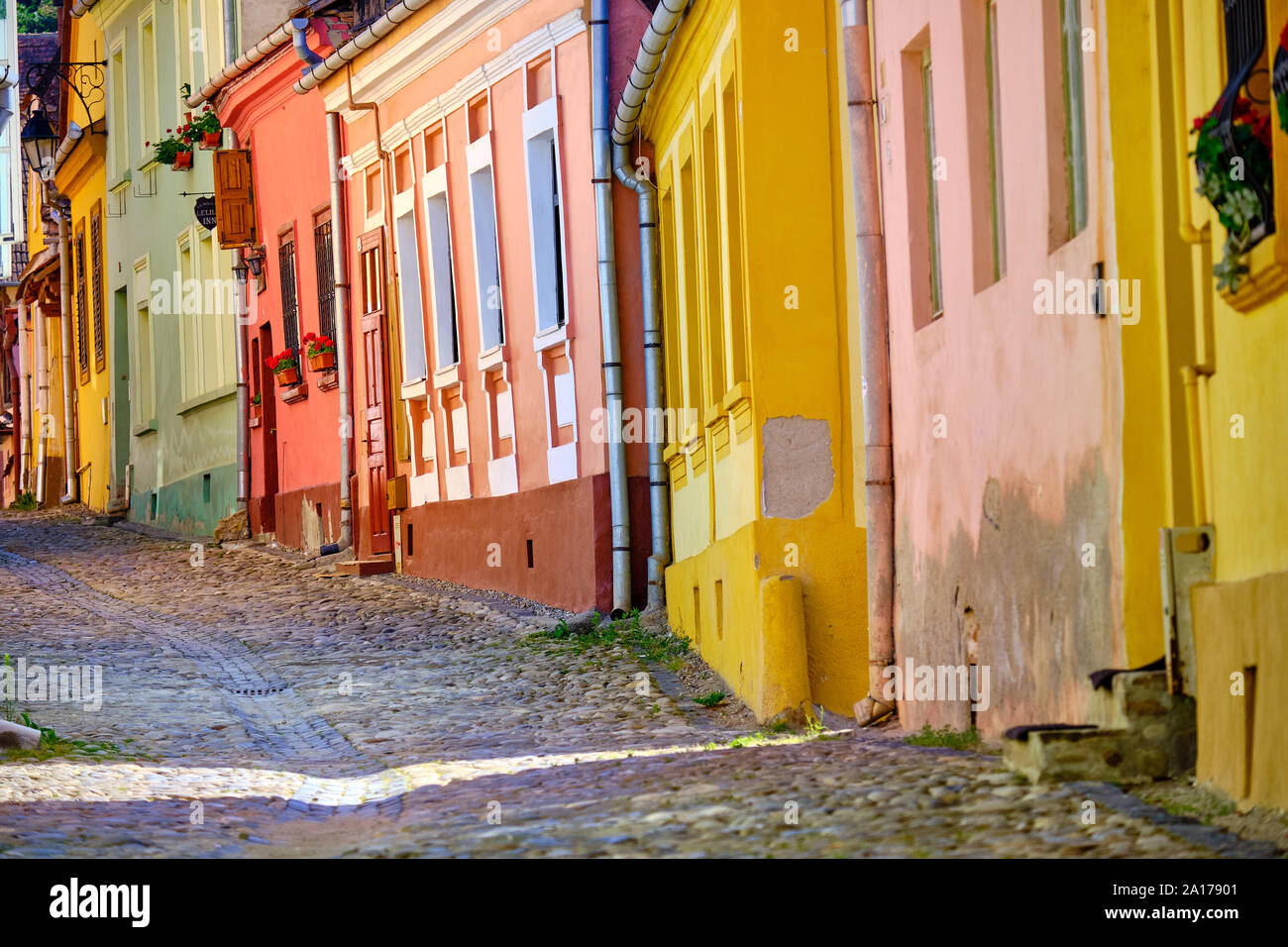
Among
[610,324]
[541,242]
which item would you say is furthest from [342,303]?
[610,324]

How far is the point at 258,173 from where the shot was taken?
2289cm

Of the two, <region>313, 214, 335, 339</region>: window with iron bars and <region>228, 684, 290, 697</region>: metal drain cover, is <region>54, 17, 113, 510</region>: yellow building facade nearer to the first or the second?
Result: <region>313, 214, 335, 339</region>: window with iron bars

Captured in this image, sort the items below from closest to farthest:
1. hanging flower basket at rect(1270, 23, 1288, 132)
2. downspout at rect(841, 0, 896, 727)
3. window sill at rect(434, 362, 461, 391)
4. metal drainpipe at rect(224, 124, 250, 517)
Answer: hanging flower basket at rect(1270, 23, 1288, 132) < downspout at rect(841, 0, 896, 727) < window sill at rect(434, 362, 461, 391) < metal drainpipe at rect(224, 124, 250, 517)

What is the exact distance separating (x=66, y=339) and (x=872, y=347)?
2517 cm

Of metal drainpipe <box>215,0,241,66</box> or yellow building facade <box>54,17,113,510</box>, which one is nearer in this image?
metal drainpipe <box>215,0,241,66</box>

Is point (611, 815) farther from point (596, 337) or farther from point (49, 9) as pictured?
point (49, 9)

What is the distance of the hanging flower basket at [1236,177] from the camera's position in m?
5.20

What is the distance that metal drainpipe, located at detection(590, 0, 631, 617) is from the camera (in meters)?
14.4

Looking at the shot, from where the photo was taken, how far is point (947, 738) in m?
7.71

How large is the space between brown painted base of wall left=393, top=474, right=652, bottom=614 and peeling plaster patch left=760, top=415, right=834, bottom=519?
15.0 feet

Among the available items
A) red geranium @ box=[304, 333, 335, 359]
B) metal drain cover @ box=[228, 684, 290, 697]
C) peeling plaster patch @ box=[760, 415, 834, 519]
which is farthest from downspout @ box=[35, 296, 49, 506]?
peeling plaster patch @ box=[760, 415, 834, 519]

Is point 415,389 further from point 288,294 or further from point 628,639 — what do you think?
point 628,639

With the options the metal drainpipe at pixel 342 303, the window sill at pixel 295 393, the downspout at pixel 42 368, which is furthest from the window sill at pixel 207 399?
the downspout at pixel 42 368

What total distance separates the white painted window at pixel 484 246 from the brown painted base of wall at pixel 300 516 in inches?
170
